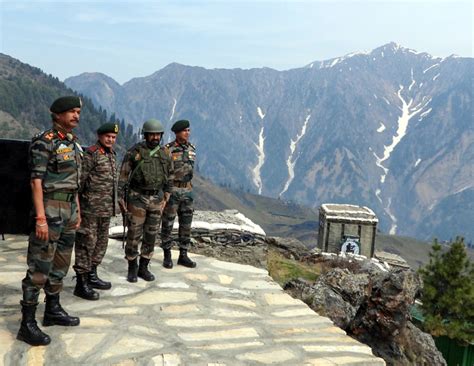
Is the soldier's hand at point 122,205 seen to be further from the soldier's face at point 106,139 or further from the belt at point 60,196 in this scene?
the belt at point 60,196

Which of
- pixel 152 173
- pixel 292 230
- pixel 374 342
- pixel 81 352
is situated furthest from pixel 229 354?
pixel 292 230

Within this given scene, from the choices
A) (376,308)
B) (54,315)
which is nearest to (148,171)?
(54,315)

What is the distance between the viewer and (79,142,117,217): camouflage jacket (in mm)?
6066

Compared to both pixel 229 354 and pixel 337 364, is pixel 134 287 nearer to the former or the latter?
pixel 229 354

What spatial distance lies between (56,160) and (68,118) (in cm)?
45

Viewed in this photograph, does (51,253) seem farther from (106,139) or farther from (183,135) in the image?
(183,135)

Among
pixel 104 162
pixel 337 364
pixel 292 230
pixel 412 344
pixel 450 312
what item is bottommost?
pixel 292 230

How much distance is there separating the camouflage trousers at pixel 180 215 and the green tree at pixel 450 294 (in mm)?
19965

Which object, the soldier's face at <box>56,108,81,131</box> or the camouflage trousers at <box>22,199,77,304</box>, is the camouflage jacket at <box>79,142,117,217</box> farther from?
the soldier's face at <box>56,108,81,131</box>

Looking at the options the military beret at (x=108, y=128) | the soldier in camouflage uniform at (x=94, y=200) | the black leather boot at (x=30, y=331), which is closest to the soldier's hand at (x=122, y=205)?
the soldier in camouflage uniform at (x=94, y=200)

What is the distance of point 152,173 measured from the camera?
6562 mm

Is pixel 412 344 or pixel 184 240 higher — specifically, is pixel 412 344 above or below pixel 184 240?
below

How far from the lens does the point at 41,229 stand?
454 cm

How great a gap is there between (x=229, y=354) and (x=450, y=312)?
23.7 meters
